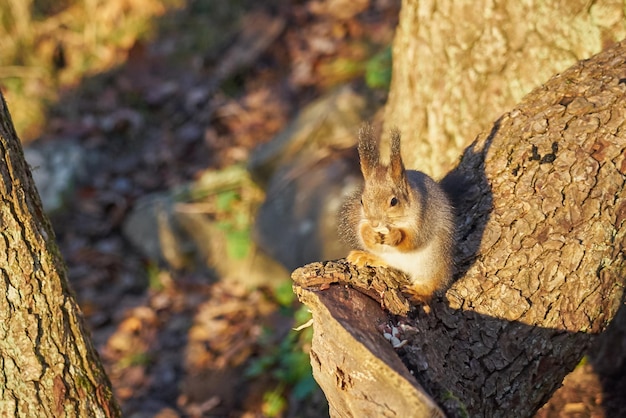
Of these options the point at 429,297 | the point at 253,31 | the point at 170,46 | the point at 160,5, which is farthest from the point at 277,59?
the point at 429,297

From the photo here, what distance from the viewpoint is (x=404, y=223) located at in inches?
87.7

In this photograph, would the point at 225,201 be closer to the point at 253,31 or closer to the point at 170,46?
the point at 253,31

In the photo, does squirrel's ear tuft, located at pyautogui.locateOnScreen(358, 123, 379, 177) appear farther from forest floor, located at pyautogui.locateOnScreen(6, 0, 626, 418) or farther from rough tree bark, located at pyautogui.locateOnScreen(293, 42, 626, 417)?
forest floor, located at pyautogui.locateOnScreen(6, 0, 626, 418)

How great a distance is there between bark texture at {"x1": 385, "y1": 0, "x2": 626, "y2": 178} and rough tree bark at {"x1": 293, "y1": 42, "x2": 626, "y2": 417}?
1.80 ft

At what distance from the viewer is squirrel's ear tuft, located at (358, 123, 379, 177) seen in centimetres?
209

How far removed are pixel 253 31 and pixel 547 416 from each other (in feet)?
16.7

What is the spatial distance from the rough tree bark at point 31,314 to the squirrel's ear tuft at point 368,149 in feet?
3.36

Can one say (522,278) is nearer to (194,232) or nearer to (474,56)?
(474,56)

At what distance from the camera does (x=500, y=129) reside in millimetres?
2438

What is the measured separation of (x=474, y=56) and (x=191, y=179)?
11.1 ft

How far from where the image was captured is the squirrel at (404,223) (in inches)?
84.3

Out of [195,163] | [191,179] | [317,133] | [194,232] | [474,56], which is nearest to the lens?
[474,56]

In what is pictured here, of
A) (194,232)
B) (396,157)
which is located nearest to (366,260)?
Result: (396,157)

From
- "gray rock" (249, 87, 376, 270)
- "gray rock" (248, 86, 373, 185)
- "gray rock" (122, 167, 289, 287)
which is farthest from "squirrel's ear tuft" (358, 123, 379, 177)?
"gray rock" (122, 167, 289, 287)
